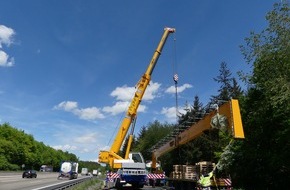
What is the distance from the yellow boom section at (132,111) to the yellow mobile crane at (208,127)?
349 centimetres

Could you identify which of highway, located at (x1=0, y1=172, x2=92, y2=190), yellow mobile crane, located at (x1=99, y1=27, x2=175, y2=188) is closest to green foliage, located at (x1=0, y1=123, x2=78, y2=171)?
highway, located at (x1=0, y1=172, x2=92, y2=190)

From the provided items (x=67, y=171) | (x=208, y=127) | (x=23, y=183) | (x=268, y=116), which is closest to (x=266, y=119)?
(x=268, y=116)

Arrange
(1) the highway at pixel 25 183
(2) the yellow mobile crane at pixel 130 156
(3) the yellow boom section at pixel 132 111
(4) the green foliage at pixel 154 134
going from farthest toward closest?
(4) the green foliage at pixel 154 134 → (1) the highway at pixel 25 183 → (3) the yellow boom section at pixel 132 111 → (2) the yellow mobile crane at pixel 130 156

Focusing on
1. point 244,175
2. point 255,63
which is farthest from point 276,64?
point 244,175

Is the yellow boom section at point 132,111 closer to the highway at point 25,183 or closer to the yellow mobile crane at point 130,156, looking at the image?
the yellow mobile crane at point 130,156

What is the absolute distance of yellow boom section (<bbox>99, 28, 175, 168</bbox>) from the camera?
89.2 ft

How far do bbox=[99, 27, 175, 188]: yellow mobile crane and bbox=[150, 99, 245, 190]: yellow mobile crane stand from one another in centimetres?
270

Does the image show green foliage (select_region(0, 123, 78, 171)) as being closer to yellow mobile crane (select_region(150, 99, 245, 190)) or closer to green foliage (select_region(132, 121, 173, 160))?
green foliage (select_region(132, 121, 173, 160))

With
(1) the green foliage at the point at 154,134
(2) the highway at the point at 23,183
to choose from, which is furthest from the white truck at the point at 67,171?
(1) the green foliage at the point at 154,134

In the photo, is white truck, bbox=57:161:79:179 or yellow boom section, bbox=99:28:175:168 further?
white truck, bbox=57:161:79:179

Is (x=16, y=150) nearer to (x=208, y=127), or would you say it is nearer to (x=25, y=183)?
(x=25, y=183)

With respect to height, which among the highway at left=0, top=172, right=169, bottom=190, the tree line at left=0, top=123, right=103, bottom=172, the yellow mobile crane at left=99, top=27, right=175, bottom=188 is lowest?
the highway at left=0, top=172, right=169, bottom=190

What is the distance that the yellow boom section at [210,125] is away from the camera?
12992mm

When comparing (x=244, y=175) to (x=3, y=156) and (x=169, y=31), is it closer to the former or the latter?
(x=169, y=31)
